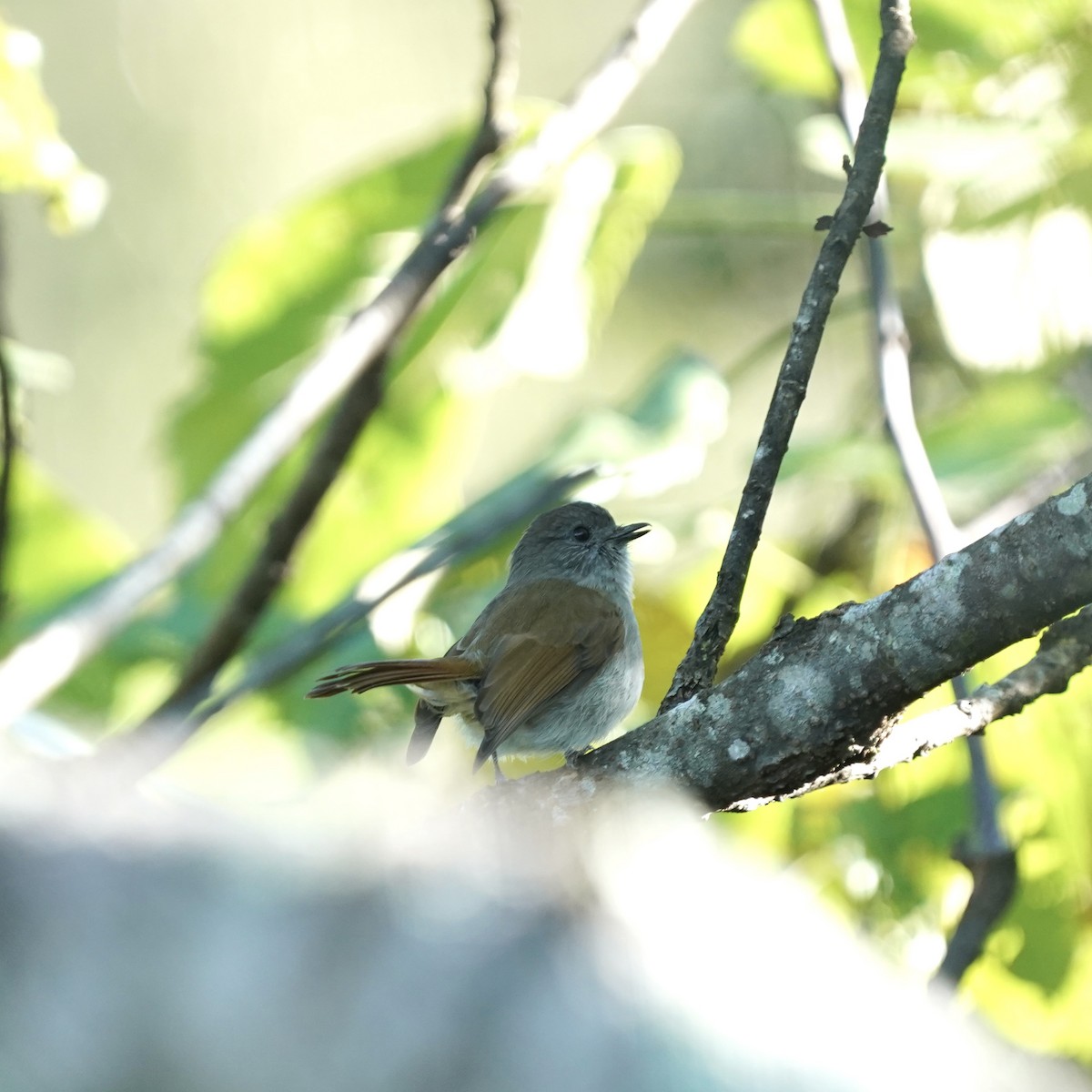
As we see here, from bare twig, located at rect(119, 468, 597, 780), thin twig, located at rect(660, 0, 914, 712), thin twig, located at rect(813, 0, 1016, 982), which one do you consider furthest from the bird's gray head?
thin twig, located at rect(660, 0, 914, 712)

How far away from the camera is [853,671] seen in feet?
5.28

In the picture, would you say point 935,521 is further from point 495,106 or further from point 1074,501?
point 495,106

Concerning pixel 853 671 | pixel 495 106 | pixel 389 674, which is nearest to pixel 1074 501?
pixel 853 671

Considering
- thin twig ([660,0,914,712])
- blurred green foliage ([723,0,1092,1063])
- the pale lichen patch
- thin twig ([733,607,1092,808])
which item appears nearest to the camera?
the pale lichen patch

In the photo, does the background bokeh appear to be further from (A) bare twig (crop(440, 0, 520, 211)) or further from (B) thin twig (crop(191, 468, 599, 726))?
(A) bare twig (crop(440, 0, 520, 211))

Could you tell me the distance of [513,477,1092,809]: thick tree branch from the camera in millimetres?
1456

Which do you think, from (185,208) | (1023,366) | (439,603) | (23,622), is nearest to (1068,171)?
(1023,366)

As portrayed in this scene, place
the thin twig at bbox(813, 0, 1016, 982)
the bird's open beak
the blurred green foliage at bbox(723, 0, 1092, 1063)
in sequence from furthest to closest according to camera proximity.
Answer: the bird's open beak → the blurred green foliage at bbox(723, 0, 1092, 1063) → the thin twig at bbox(813, 0, 1016, 982)

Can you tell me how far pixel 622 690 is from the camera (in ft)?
10.7

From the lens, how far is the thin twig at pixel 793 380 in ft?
6.13

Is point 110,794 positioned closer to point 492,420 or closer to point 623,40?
point 623,40

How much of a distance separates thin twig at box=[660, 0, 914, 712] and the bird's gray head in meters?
1.93

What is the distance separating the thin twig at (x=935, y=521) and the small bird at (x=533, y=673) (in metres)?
0.89

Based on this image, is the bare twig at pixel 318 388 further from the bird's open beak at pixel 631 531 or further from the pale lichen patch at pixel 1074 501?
the pale lichen patch at pixel 1074 501
